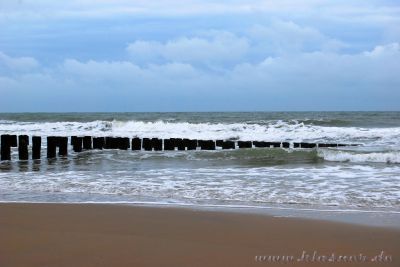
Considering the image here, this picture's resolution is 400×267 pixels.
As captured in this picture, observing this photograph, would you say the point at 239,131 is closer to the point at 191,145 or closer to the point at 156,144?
the point at 191,145

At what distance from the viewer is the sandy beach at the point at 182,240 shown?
3701 millimetres

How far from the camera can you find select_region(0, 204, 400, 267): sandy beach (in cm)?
370

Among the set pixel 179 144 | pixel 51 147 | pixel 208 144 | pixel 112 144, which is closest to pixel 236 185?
pixel 51 147

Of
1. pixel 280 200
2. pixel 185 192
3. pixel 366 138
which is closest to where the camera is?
pixel 280 200

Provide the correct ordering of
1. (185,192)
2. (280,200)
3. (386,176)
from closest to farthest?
(280,200) → (185,192) → (386,176)

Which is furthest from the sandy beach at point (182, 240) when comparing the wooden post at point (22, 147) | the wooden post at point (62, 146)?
the wooden post at point (62, 146)

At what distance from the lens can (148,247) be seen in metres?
4.05

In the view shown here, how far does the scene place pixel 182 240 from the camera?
4.32 meters

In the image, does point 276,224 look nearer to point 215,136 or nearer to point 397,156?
point 397,156

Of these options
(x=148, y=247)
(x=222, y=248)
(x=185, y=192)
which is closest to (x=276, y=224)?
(x=222, y=248)

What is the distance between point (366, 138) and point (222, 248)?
21.4m

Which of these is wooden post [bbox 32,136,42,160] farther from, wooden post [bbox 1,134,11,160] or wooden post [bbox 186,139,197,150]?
wooden post [bbox 186,139,197,150]

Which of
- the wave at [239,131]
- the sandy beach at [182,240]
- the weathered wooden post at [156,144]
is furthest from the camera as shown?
the wave at [239,131]

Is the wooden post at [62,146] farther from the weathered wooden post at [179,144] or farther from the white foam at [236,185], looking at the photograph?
the white foam at [236,185]
